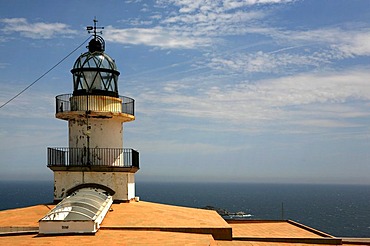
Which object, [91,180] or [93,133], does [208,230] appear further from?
[93,133]

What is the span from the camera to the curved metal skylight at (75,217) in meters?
13.2

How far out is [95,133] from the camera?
61.8 ft

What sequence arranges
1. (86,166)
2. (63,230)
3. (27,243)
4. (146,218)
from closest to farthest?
1. (27,243)
2. (63,230)
3. (146,218)
4. (86,166)

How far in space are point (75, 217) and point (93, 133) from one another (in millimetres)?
5884

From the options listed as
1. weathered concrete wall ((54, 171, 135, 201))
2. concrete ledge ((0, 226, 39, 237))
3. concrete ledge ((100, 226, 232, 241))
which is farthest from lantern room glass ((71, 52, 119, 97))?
concrete ledge ((100, 226, 232, 241))

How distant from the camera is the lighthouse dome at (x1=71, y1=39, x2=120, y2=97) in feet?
62.1

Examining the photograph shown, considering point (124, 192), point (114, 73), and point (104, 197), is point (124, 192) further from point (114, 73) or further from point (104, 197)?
point (114, 73)

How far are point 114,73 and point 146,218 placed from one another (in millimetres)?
6977

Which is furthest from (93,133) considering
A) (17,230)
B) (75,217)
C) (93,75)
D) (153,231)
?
(153,231)

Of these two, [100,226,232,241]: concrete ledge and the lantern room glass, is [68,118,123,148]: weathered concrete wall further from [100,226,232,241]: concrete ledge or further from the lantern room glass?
[100,226,232,241]: concrete ledge

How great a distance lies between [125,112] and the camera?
1944cm

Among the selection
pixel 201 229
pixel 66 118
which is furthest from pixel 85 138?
pixel 201 229

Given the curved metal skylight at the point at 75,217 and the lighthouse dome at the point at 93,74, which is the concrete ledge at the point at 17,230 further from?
→ the lighthouse dome at the point at 93,74

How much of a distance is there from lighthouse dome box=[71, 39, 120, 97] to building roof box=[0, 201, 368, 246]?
486 cm
